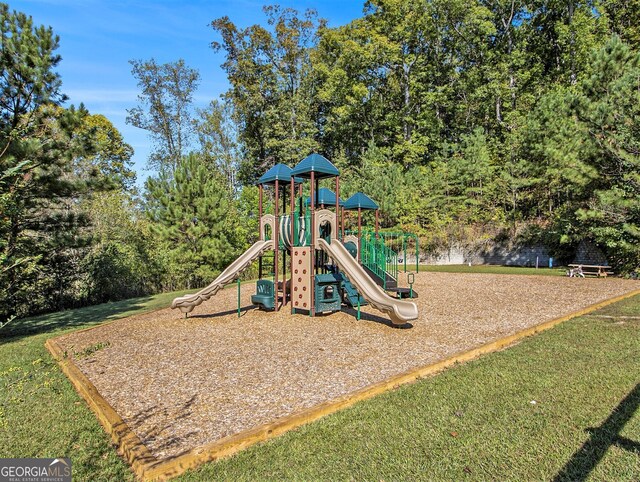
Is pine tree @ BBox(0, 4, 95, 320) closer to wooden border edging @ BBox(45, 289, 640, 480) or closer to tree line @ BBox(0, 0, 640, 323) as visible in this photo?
tree line @ BBox(0, 0, 640, 323)

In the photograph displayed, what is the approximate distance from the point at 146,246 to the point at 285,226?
10628mm

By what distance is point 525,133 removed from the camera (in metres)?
22.2

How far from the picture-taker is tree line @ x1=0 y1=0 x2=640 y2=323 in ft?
30.2

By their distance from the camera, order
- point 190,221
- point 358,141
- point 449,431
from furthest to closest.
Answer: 1. point 358,141
2. point 190,221
3. point 449,431

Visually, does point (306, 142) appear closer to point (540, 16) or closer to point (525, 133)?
point (525, 133)

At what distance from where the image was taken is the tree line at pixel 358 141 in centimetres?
A: 922

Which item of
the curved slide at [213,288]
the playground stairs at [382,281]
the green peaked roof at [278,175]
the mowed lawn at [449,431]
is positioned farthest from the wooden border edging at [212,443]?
the green peaked roof at [278,175]

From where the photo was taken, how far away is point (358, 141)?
38.0m

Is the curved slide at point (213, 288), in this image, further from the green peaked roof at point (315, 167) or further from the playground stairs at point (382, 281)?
the playground stairs at point (382, 281)

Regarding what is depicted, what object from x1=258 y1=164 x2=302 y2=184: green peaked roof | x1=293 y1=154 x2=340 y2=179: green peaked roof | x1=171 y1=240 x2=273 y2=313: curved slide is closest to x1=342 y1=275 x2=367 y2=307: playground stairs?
x1=171 y1=240 x2=273 y2=313: curved slide

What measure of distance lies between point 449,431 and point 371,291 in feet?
14.2

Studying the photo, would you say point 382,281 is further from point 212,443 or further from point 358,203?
point 212,443

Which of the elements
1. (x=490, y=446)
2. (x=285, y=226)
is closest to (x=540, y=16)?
(x=285, y=226)

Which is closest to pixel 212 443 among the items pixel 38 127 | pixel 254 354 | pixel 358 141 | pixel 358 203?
pixel 254 354
